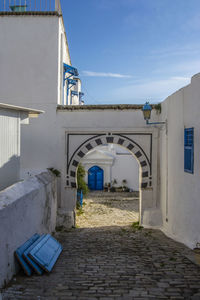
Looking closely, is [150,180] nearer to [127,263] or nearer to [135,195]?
[127,263]

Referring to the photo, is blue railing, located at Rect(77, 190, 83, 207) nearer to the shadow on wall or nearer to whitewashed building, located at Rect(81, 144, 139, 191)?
whitewashed building, located at Rect(81, 144, 139, 191)

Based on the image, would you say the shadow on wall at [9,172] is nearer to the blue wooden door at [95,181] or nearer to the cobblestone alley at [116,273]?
the cobblestone alley at [116,273]

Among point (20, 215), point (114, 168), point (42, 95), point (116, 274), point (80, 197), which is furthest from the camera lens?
point (114, 168)

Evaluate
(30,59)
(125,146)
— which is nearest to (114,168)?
(125,146)

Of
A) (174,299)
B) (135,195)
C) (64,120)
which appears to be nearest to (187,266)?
(174,299)

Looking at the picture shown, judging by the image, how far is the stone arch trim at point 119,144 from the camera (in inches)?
346

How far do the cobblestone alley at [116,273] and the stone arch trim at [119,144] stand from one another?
217 cm

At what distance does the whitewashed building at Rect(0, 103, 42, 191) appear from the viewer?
607 cm

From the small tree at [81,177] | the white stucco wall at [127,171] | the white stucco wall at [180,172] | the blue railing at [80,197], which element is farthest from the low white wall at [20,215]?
the white stucco wall at [127,171]

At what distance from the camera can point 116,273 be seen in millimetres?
4461

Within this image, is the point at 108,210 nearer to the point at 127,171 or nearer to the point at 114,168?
the point at 127,171

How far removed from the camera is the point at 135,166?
1898cm

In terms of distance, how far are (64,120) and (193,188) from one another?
4.49 metres

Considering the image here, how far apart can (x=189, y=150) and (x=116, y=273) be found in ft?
9.65
